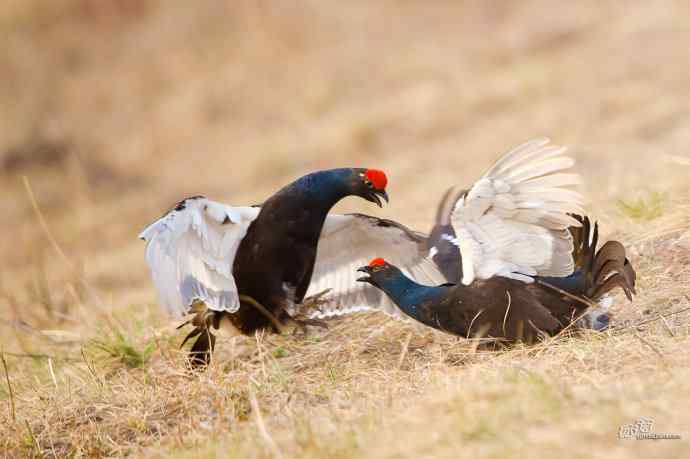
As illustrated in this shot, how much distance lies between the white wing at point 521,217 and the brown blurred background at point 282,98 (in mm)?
4330

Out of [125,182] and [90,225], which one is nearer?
[90,225]

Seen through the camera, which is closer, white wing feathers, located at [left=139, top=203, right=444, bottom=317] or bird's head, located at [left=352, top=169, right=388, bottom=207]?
white wing feathers, located at [left=139, top=203, right=444, bottom=317]

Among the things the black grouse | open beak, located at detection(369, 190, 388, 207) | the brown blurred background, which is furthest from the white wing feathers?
the brown blurred background

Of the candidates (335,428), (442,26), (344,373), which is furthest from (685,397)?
(442,26)

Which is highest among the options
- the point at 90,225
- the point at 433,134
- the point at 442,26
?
the point at 442,26

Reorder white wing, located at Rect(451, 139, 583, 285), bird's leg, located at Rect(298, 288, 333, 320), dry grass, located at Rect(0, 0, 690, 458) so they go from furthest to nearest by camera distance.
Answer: bird's leg, located at Rect(298, 288, 333, 320), white wing, located at Rect(451, 139, 583, 285), dry grass, located at Rect(0, 0, 690, 458)

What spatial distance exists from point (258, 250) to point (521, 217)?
50.5 inches

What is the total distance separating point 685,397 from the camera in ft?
8.76

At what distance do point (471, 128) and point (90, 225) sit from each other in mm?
4840

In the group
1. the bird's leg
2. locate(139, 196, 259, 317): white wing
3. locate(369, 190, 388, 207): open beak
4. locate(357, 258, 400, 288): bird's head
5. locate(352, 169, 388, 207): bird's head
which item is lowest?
the bird's leg

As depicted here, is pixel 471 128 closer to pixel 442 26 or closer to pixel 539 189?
pixel 442 26

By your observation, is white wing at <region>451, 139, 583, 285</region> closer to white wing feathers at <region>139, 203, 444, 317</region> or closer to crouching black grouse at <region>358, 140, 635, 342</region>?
crouching black grouse at <region>358, 140, 635, 342</region>

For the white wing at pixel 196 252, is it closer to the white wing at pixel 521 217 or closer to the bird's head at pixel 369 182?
the bird's head at pixel 369 182

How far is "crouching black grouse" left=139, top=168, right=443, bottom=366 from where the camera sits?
4.05 meters
